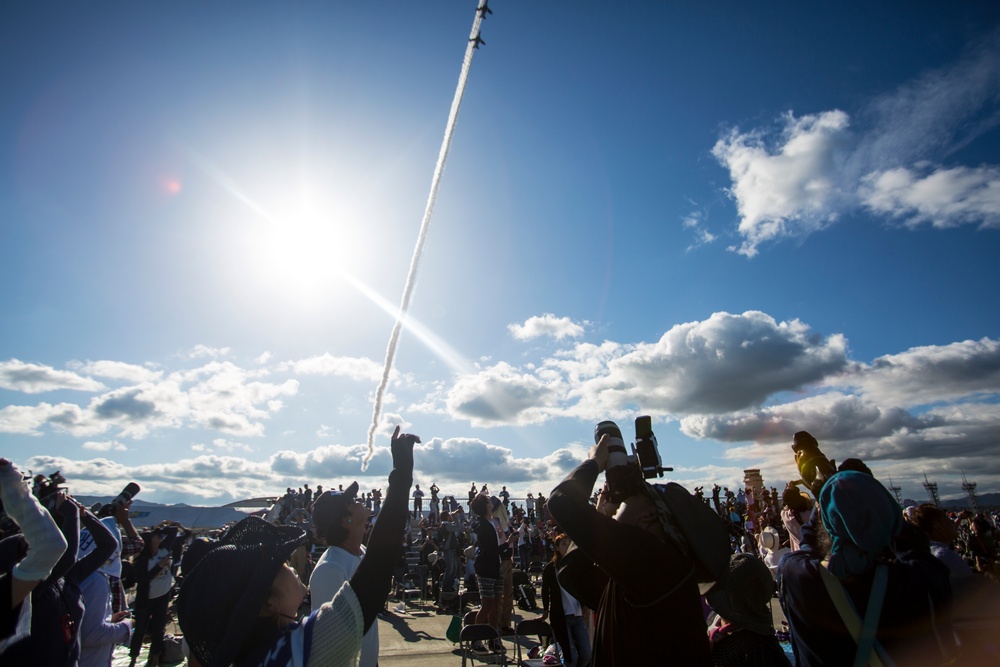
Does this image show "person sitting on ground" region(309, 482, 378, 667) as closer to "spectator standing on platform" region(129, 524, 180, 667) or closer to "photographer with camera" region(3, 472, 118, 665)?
"photographer with camera" region(3, 472, 118, 665)

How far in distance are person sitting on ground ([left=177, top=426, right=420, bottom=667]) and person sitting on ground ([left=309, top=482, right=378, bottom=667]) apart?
187cm

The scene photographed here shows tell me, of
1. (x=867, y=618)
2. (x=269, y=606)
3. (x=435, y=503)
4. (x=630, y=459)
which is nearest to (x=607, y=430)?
(x=630, y=459)

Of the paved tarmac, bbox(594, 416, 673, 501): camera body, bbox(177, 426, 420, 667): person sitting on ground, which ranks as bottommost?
the paved tarmac

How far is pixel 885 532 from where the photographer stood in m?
2.44

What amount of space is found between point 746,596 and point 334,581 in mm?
2828

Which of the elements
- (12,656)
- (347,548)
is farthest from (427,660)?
(12,656)

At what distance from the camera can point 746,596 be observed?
3154 mm

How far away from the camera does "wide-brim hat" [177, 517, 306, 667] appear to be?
71.5 inches

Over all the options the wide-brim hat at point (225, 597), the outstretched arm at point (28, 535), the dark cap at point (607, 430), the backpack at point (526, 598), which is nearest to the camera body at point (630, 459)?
the dark cap at point (607, 430)

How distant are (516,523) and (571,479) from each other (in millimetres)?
24103

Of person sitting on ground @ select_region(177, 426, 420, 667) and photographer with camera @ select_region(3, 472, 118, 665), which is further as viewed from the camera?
photographer with camera @ select_region(3, 472, 118, 665)

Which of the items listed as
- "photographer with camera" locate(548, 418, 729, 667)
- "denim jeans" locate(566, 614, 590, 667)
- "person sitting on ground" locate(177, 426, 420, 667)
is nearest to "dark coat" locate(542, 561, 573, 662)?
"denim jeans" locate(566, 614, 590, 667)

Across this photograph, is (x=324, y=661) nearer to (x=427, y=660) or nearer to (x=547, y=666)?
(x=547, y=666)

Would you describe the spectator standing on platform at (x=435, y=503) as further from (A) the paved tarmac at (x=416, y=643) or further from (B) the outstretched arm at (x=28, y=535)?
(B) the outstretched arm at (x=28, y=535)
